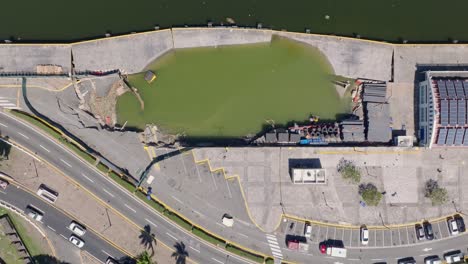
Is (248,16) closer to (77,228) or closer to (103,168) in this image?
(103,168)

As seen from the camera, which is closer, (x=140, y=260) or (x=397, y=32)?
(x=140, y=260)

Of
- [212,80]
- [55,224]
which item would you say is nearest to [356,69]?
[212,80]

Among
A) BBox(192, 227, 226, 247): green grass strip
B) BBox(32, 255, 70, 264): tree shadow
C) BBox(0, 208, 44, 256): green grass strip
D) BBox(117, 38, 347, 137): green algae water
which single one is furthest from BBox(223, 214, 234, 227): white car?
BBox(0, 208, 44, 256): green grass strip

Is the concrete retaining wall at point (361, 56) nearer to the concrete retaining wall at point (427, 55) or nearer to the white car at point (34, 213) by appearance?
the concrete retaining wall at point (427, 55)

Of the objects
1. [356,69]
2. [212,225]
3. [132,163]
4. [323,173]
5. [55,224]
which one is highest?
[356,69]

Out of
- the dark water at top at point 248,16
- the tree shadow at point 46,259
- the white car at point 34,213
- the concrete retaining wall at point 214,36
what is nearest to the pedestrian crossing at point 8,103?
the dark water at top at point 248,16

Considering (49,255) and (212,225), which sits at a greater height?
(212,225)

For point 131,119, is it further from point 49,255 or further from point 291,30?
point 291,30

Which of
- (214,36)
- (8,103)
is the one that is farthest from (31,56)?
(214,36)
